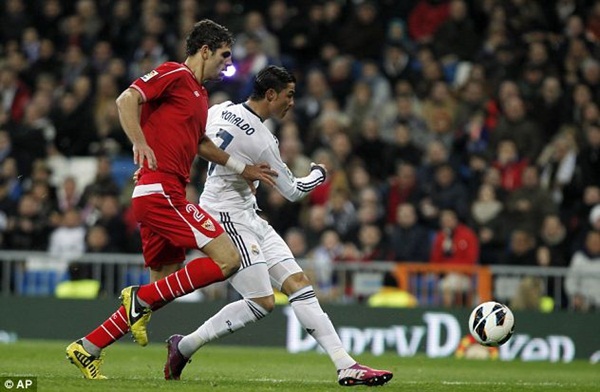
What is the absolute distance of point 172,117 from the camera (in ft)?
32.6

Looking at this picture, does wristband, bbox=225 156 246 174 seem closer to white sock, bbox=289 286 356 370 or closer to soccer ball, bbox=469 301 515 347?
white sock, bbox=289 286 356 370

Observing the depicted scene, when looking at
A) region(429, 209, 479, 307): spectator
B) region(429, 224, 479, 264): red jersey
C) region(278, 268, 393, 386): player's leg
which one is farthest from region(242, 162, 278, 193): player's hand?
region(429, 224, 479, 264): red jersey

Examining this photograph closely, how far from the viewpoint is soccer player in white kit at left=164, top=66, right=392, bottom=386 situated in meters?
10.3

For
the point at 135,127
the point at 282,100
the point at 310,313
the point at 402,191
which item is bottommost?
the point at 310,313

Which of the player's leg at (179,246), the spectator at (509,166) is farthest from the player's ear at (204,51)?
the spectator at (509,166)

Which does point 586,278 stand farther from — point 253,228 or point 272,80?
point 272,80

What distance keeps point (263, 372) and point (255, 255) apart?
2175 millimetres

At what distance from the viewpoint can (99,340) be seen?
9914 millimetres

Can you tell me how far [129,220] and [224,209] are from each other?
9.23 meters

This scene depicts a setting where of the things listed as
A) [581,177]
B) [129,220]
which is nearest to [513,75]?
[581,177]

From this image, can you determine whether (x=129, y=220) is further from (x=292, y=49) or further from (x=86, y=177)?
(x=292, y=49)

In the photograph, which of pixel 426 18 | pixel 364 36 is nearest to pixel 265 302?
pixel 364 36

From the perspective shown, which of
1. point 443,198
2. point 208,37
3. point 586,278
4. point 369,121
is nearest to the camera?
point 208,37

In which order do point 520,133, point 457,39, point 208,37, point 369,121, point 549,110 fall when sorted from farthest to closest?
point 457,39
point 369,121
point 549,110
point 520,133
point 208,37
